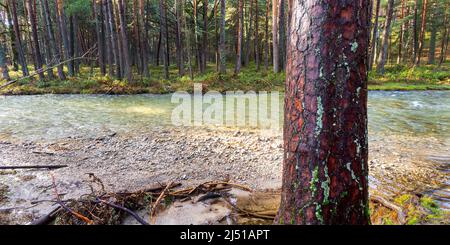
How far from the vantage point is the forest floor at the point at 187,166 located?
11.9 feet

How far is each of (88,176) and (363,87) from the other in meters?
4.22

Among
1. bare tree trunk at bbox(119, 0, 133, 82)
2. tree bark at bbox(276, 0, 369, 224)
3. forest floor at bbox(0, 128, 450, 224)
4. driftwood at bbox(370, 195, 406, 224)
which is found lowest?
forest floor at bbox(0, 128, 450, 224)

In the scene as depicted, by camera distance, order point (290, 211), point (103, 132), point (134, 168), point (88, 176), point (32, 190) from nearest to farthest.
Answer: point (290, 211) → point (32, 190) → point (88, 176) → point (134, 168) → point (103, 132)

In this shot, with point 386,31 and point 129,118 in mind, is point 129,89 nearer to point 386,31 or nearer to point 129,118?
point 129,118

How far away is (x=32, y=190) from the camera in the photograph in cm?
402

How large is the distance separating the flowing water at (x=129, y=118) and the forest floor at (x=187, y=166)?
35 centimetres

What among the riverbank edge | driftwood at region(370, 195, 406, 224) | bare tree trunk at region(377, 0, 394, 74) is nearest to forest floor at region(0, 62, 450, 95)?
the riverbank edge

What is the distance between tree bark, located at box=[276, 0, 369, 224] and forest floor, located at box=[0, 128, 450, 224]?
3.83ft

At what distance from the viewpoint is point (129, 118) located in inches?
→ 380

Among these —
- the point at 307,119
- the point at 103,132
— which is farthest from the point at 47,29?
the point at 307,119

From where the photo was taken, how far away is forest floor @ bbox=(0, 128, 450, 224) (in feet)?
11.9

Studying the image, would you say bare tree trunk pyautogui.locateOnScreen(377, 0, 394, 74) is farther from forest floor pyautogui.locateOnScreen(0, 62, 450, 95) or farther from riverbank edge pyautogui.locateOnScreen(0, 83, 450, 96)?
riverbank edge pyautogui.locateOnScreen(0, 83, 450, 96)

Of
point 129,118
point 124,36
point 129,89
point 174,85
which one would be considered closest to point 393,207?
point 129,118
